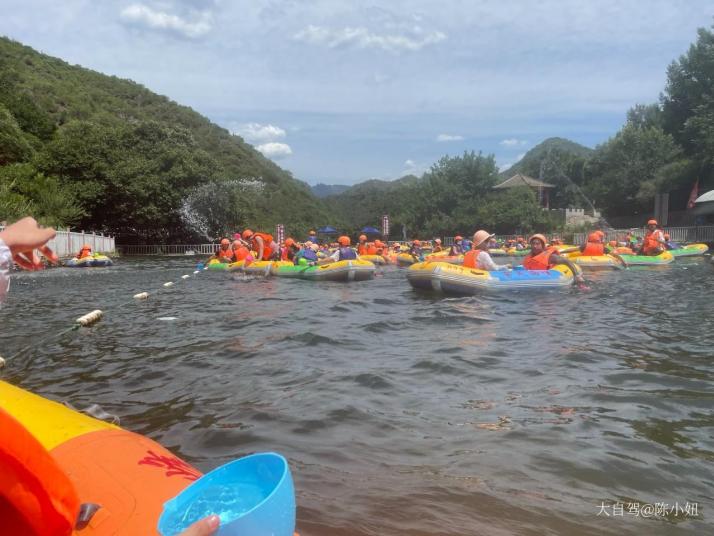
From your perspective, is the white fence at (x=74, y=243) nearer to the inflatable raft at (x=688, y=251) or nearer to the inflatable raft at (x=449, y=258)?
the inflatable raft at (x=449, y=258)

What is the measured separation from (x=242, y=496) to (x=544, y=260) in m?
10.9

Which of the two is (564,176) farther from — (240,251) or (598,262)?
(240,251)

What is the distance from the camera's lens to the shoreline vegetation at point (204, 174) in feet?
111

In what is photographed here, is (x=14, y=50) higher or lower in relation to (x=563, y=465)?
higher

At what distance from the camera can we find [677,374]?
515cm

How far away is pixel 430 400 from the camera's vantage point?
4.55m

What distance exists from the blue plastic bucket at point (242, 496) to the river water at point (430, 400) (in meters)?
1.12

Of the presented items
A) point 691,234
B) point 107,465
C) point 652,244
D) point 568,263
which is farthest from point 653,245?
point 107,465

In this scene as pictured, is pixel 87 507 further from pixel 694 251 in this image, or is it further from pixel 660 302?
pixel 694 251

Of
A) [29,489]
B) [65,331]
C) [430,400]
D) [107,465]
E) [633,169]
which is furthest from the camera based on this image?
[633,169]

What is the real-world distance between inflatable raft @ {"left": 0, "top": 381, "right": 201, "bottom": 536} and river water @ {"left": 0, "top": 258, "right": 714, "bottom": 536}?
842 mm

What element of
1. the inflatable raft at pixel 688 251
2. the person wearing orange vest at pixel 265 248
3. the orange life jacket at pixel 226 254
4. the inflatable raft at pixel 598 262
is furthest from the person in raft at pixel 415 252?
the inflatable raft at pixel 688 251

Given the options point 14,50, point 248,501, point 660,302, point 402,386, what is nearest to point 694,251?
point 660,302

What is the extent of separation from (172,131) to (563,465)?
41.5 metres
